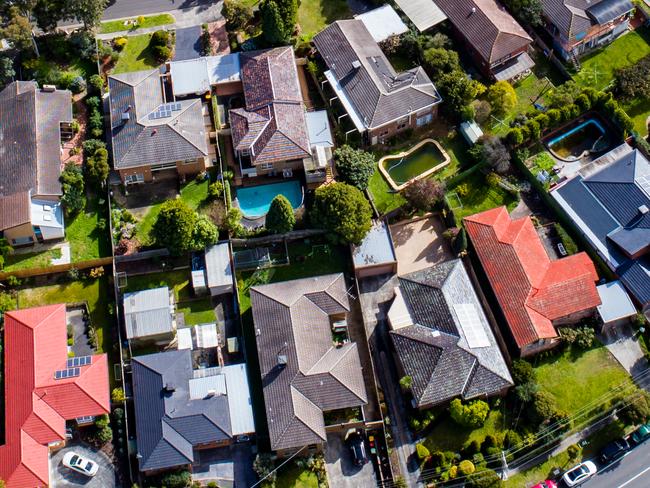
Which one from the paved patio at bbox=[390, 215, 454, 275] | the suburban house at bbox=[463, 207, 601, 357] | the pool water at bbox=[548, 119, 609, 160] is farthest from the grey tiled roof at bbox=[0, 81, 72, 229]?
the pool water at bbox=[548, 119, 609, 160]

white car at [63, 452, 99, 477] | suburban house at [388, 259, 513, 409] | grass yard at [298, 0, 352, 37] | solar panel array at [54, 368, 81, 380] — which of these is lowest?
white car at [63, 452, 99, 477]

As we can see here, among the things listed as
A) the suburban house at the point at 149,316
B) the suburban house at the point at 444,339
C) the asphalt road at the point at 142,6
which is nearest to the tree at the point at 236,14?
the asphalt road at the point at 142,6

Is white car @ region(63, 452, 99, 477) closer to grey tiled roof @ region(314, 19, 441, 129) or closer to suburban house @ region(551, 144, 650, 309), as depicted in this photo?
grey tiled roof @ region(314, 19, 441, 129)

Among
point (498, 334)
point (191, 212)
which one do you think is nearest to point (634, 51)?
point (498, 334)

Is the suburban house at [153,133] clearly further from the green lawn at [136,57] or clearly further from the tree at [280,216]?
the tree at [280,216]

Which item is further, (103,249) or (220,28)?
(220,28)

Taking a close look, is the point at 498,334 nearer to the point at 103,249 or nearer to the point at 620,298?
the point at 620,298
